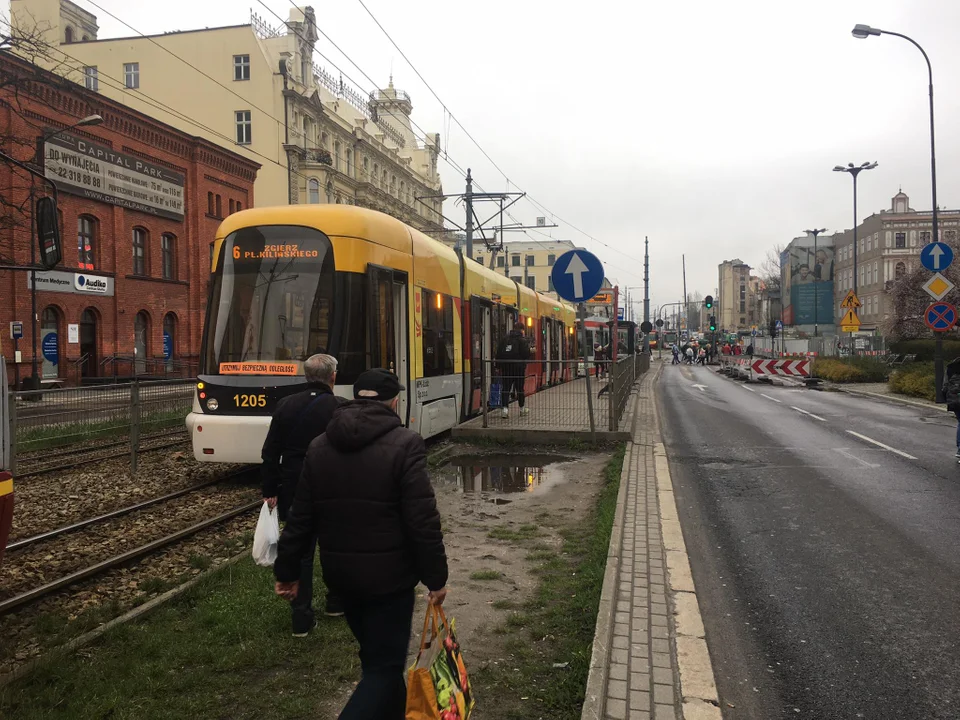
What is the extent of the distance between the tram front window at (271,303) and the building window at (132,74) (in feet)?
157

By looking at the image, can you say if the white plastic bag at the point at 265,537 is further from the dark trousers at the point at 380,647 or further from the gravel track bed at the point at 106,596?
the dark trousers at the point at 380,647

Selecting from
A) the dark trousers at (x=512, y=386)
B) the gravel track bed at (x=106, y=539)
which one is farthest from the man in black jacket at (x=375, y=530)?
the dark trousers at (x=512, y=386)

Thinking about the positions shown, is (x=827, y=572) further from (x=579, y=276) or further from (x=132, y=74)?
(x=132, y=74)

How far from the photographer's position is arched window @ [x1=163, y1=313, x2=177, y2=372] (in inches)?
1321

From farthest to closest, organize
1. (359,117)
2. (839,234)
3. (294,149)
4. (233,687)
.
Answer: (839,234) < (359,117) < (294,149) < (233,687)

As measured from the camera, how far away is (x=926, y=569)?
5.70 m

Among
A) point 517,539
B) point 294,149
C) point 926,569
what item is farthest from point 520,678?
point 294,149

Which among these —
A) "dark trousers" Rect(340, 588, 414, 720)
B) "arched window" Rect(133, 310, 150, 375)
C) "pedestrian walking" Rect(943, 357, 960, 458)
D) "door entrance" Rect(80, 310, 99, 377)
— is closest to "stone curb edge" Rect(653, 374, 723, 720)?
"dark trousers" Rect(340, 588, 414, 720)

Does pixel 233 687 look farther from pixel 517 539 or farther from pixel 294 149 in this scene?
pixel 294 149

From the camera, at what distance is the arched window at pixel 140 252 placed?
32.7 meters

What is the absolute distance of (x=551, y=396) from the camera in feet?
41.5

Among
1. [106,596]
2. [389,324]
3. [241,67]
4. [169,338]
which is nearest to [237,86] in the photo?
[241,67]

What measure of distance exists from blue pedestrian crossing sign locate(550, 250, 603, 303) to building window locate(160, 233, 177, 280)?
28831mm

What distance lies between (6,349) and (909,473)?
92.3 ft
